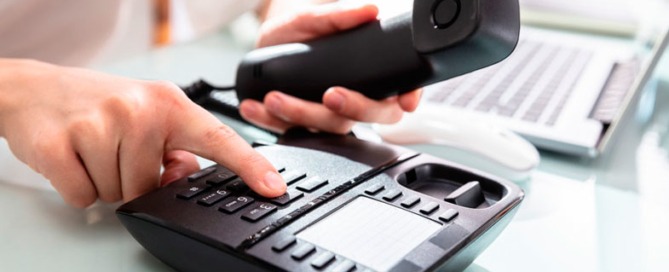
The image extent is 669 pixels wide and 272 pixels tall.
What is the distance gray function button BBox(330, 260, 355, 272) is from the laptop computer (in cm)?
29

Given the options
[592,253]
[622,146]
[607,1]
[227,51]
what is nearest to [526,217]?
[592,253]

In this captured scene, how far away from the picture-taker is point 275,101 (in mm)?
585

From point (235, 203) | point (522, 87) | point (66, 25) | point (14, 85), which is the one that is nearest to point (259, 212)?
point (235, 203)

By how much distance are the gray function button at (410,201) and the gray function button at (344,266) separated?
0.25 ft

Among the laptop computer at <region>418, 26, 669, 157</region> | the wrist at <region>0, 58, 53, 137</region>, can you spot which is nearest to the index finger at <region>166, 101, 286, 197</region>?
the wrist at <region>0, 58, 53, 137</region>

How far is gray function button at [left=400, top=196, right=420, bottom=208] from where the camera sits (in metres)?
0.41

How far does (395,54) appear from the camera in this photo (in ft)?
1.70

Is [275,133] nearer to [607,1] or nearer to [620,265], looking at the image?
[620,265]

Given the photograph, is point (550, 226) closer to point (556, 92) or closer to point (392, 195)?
point (392, 195)

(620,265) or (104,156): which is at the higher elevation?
(104,156)

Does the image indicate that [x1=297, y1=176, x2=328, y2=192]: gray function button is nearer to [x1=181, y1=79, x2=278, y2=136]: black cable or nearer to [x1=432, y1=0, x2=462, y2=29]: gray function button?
[x1=432, y1=0, x2=462, y2=29]: gray function button

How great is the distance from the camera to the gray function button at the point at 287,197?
40 cm

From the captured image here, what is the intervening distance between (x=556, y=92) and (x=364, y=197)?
37cm

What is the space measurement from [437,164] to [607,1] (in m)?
0.74
